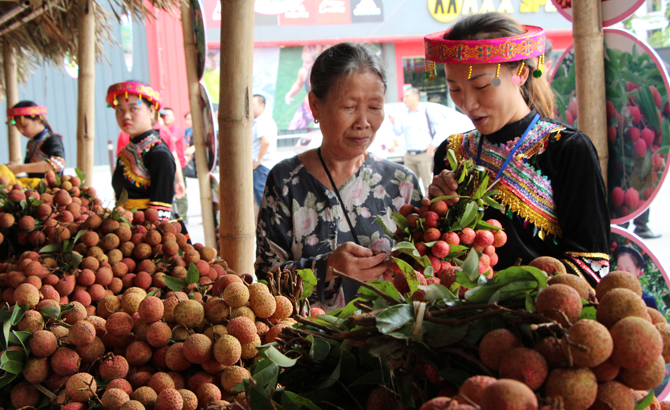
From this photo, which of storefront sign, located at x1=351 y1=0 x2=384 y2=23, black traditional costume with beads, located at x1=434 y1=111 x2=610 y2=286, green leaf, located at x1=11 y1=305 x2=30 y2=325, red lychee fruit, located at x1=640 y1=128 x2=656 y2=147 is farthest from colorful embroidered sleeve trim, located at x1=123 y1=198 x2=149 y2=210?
storefront sign, located at x1=351 y1=0 x2=384 y2=23

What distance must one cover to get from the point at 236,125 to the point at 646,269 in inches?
59.3

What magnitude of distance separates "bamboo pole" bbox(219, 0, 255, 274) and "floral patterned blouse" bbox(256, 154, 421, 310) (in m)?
0.23

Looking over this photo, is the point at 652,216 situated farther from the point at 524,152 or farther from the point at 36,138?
the point at 36,138

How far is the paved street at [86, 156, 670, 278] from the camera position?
4.75 meters

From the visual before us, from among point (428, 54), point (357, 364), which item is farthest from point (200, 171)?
point (357, 364)

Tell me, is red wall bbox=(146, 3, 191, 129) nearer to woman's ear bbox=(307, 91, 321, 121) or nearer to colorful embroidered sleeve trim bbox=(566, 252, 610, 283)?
woman's ear bbox=(307, 91, 321, 121)

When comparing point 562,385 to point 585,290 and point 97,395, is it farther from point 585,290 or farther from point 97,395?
point 97,395

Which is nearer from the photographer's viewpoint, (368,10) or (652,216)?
(652,216)

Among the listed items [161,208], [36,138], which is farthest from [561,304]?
[36,138]

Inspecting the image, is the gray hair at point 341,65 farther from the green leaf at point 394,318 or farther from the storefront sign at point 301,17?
the storefront sign at point 301,17

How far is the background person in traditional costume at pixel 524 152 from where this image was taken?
1.34m

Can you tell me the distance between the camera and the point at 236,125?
1.77 metres

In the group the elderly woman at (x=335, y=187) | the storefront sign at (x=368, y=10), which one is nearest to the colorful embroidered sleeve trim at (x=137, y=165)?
the elderly woman at (x=335, y=187)

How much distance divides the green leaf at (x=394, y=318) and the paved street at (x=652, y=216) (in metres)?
2.51
